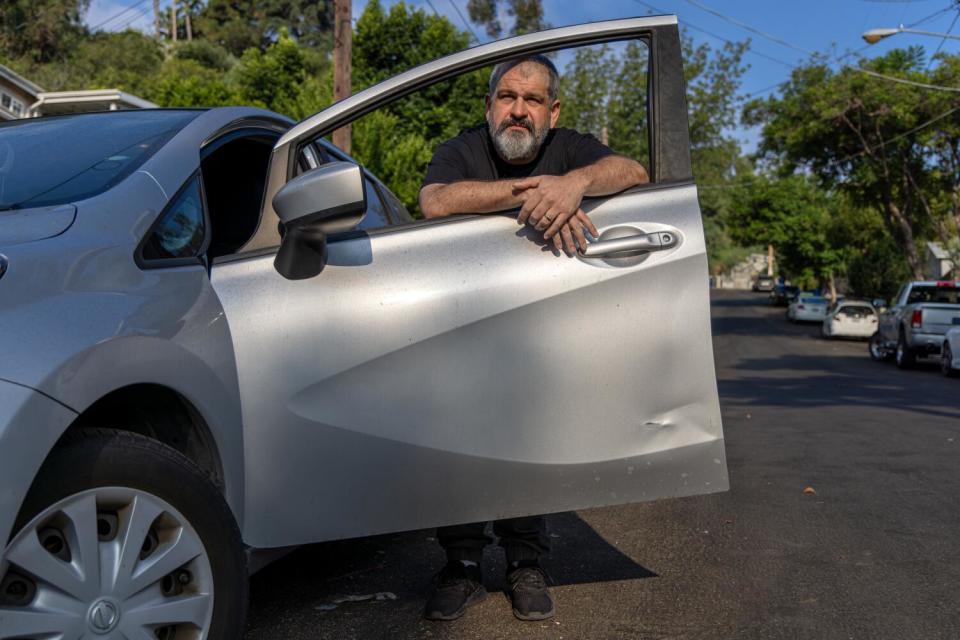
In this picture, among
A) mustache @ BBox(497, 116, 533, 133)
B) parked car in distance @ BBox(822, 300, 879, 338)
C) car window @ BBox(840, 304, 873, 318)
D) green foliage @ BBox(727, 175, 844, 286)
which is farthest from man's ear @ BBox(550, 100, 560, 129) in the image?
green foliage @ BBox(727, 175, 844, 286)

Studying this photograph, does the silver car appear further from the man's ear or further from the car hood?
the man's ear

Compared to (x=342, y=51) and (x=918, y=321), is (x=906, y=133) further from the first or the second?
(x=342, y=51)

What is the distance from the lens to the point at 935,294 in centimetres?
2323

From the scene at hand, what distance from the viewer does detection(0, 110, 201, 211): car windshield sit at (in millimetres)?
2949

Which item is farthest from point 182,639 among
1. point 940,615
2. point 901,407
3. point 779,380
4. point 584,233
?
point 779,380

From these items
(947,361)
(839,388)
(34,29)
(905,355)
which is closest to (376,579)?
(839,388)

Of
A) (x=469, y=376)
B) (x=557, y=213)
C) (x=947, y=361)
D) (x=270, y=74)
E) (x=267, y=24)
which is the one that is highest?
(x=267, y=24)

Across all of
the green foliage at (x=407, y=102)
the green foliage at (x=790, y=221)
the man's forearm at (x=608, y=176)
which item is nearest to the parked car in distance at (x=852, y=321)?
the green foliage at (x=407, y=102)

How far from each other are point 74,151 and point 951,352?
1772cm

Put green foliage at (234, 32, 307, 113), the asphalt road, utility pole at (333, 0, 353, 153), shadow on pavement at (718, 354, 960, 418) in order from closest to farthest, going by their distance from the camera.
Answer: the asphalt road < shadow on pavement at (718, 354, 960, 418) < utility pole at (333, 0, 353, 153) < green foliage at (234, 32, 307, 113)

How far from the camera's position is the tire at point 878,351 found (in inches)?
945

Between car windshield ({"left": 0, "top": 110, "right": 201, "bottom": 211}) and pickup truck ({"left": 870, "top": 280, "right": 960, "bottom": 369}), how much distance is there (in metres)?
19.5

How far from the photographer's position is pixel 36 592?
7.23ft

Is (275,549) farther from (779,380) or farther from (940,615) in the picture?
(779,380)
